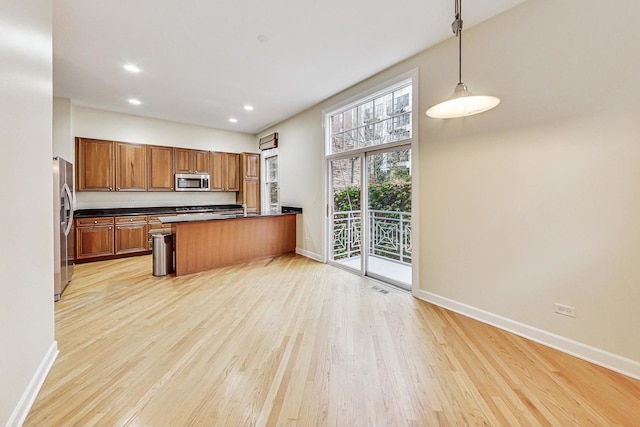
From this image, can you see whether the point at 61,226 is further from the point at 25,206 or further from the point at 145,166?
the point at 145,166

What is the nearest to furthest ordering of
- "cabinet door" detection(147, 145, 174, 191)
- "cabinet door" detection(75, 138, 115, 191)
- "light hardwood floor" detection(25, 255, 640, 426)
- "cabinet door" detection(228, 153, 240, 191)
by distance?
"light hardwood floor" detection(25, 255, 640, 426) < "cabinet door" detection(75, 138, 115, 191) < "cabinet door" detection(147, 145, 174, 191) < "cabinet door" detection(228, 153, 240, 191)

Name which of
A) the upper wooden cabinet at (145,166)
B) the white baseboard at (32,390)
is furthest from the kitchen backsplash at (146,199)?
the white baseboard at (32,390)

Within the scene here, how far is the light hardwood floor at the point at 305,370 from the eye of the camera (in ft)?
5.08

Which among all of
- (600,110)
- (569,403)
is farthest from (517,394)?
(600,110)

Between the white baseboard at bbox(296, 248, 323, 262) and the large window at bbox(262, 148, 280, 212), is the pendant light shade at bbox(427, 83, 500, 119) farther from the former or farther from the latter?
the large window at bbox(262, 148, 280, 212)

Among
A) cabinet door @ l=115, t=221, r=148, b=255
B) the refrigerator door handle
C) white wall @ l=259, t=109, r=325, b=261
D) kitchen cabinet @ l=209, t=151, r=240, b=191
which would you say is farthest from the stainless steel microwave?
the refrigerator door handle

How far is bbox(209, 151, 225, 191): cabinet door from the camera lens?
6.68 m

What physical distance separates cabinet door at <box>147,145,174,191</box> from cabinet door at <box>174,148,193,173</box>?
126mm

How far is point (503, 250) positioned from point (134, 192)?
22.5 feet

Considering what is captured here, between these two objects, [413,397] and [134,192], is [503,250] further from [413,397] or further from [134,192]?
[134,192]

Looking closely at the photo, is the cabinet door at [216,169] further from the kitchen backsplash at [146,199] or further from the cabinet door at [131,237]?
the cabinet door at [131,237]

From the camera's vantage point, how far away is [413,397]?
168 centimetres

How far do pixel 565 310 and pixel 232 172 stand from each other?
22.3 feet

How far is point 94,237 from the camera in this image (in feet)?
16.2
